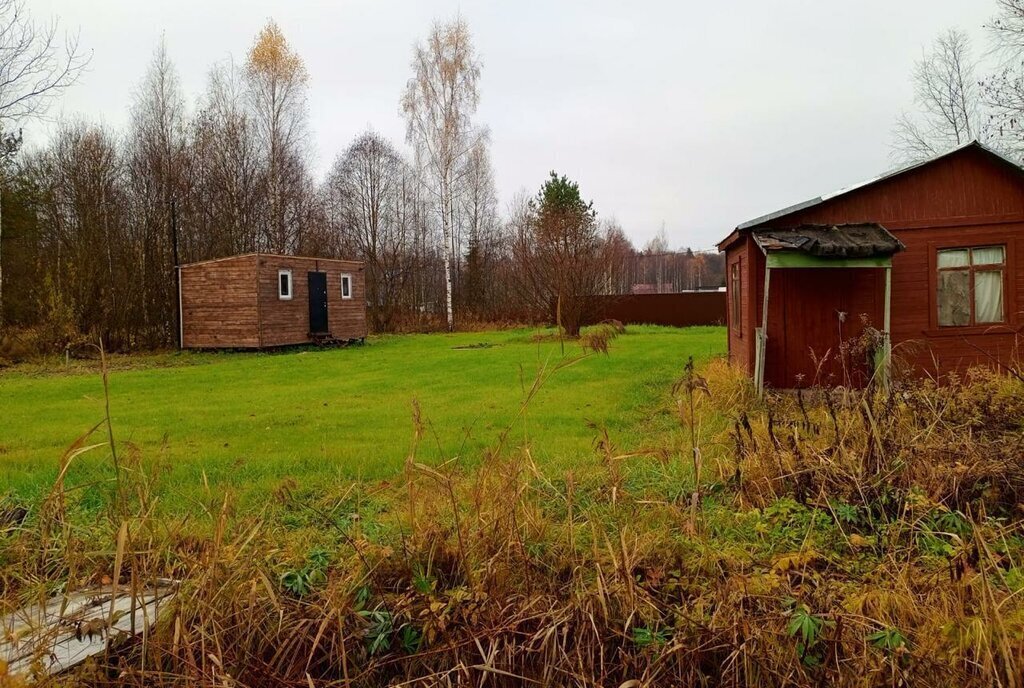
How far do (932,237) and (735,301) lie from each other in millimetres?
3243

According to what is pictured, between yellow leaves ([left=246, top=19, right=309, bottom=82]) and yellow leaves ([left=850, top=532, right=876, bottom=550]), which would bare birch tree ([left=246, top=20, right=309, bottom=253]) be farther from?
yellow leaves ([left=850, top=532, right=876, bottom=550])

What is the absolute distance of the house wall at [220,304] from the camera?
65.9ft

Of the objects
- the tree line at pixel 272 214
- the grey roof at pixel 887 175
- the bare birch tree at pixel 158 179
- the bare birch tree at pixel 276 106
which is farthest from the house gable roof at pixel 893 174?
the bare birch tree at pixel 276 106

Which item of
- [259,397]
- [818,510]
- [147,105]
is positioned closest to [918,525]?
[818,510]

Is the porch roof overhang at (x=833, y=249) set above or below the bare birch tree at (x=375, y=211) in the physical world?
below

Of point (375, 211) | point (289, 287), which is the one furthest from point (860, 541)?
point (375, 211)

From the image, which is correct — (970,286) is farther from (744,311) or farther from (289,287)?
(289,287)

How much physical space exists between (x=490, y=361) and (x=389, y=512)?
10671 millimetres

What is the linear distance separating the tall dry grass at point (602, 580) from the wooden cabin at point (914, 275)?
5444 millimetres

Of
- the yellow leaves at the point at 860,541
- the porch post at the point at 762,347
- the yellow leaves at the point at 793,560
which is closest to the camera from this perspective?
the yellow leaves at the point at 793,560

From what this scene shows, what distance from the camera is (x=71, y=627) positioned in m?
A: 2.57

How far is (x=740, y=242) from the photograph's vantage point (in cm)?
1066

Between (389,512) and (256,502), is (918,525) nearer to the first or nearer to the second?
(389,512)

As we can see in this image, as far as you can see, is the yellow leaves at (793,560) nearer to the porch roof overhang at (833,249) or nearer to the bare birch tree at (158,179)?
the porch roof overhang at (833,249)
